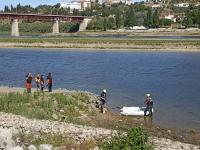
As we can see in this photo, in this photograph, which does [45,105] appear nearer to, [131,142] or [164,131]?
[164,131]

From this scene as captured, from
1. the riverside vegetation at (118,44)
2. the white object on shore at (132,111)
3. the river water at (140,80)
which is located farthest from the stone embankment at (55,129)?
the riverside vegetation at (118,44)

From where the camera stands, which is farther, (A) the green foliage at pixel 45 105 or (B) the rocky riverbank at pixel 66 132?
(A) the green foliage at pixel 45 105

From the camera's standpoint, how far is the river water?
37844 mm

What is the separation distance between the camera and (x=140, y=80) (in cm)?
5872

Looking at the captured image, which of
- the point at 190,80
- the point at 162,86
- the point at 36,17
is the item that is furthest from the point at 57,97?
the point at 36,17

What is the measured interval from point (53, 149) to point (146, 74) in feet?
151

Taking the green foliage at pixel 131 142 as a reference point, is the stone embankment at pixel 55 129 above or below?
below

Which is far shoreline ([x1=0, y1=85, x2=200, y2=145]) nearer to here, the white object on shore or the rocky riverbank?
the rocky riverbank

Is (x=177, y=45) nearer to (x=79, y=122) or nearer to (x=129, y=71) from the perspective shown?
(x=129, y=71)

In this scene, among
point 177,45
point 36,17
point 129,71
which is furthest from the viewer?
point 36,17

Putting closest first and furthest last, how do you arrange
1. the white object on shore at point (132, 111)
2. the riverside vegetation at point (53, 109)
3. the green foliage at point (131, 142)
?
the green foliage at point (131, 142) < the riverside vegetation at point (53, 109) < the white object on shore at point (132, 111)

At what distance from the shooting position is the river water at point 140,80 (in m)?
37.8

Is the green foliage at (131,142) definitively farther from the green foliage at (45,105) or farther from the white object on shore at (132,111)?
the white object on shore at (132,111)

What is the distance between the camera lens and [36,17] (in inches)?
7717
